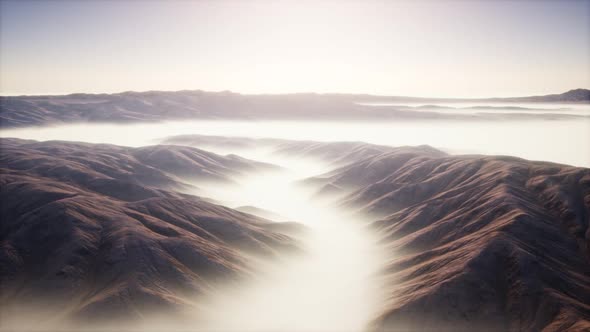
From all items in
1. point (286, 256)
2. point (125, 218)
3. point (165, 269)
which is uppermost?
point (125, 218)

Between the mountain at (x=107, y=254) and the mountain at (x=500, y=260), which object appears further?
the mountain at (x=107, y=254)

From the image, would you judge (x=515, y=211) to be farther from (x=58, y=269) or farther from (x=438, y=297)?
(x=58, y=269)

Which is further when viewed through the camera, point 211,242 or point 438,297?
point 211,242

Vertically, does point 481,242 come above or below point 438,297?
above

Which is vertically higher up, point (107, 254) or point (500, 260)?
point (107, 254)

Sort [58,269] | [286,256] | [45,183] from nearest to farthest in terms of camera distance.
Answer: [58,269], [286,256], [45,183]

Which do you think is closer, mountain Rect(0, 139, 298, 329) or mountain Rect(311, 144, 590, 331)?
mountain Rect(311, 144, 590, 331)

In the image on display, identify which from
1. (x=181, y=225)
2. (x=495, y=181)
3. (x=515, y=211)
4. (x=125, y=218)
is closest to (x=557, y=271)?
(x=515, y=211)

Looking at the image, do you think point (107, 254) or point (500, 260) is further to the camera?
point (107, 254)
